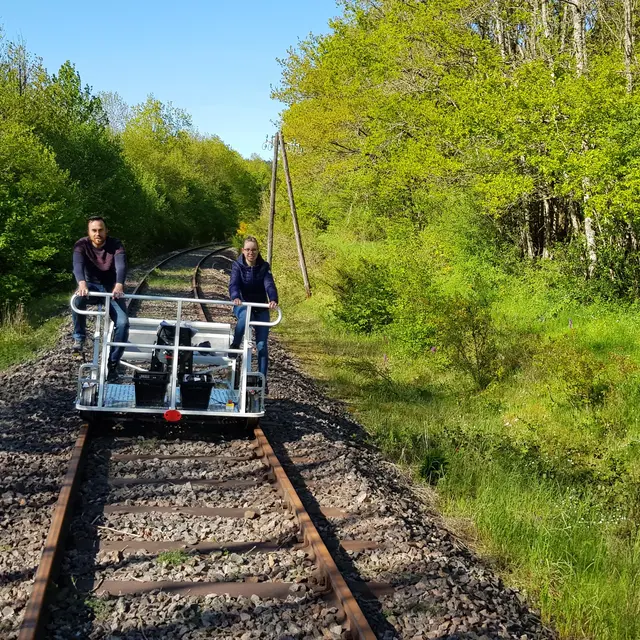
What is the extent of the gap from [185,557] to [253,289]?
453 centimetres

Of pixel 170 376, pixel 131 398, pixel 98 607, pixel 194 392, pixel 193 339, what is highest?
pixel 193 339

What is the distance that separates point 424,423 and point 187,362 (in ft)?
10.8

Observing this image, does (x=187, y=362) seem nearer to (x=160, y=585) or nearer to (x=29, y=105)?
(x=160, y=585)

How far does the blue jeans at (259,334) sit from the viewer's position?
28.7 feet

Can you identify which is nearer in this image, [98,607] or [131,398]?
[98,607]

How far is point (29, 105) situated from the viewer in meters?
38.8

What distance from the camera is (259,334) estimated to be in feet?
29.8

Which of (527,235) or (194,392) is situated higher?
(527,235)

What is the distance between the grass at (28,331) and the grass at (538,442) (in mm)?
5360

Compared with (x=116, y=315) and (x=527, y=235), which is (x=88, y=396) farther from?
(x=527, y=235)

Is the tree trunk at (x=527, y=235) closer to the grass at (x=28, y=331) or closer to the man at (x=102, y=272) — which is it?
the grass at (x=28, y=331)

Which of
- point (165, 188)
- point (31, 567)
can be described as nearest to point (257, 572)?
point (31, 567)

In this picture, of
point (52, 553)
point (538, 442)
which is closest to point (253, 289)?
point (538, 442)

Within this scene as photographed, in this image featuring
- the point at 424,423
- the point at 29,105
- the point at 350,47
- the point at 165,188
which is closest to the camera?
the point at 424,423
